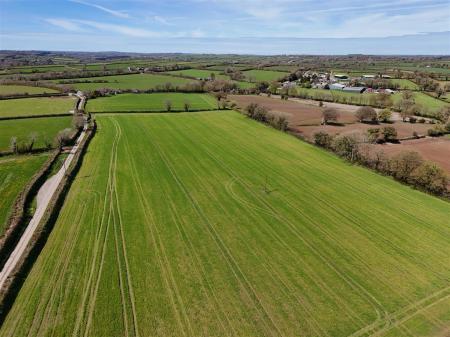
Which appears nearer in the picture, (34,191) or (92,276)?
(92,276)

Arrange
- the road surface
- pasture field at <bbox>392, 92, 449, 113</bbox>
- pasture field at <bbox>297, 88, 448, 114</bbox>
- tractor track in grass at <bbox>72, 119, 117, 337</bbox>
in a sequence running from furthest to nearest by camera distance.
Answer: pasture field at <bbox>297, 88, 448, 114</bbox> → pasture field at <bbox>392, 92, 449, 113</bbox> → the road surface → tractor track in grass at <bbox>72, 119, 117, 337</bbox>

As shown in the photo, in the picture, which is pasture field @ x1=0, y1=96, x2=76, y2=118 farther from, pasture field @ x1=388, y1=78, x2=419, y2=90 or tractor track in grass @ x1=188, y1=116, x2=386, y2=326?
pasture field @ x1=388, y1=78, x2=419, y2=90

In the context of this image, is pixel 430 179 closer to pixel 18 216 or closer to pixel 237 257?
pixel 237 257

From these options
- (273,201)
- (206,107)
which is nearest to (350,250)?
(273,201)

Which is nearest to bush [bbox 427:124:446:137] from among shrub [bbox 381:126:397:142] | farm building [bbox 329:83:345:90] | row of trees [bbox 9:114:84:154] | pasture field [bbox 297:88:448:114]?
shrub [bbox 381:126:397:142]

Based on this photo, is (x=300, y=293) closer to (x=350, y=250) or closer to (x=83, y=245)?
(x=350, y=250)

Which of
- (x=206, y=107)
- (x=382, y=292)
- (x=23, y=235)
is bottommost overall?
(x=382, y=292)

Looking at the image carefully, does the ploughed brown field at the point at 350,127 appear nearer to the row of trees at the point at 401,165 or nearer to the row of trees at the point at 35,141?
the row of trees at the point at 401,165
